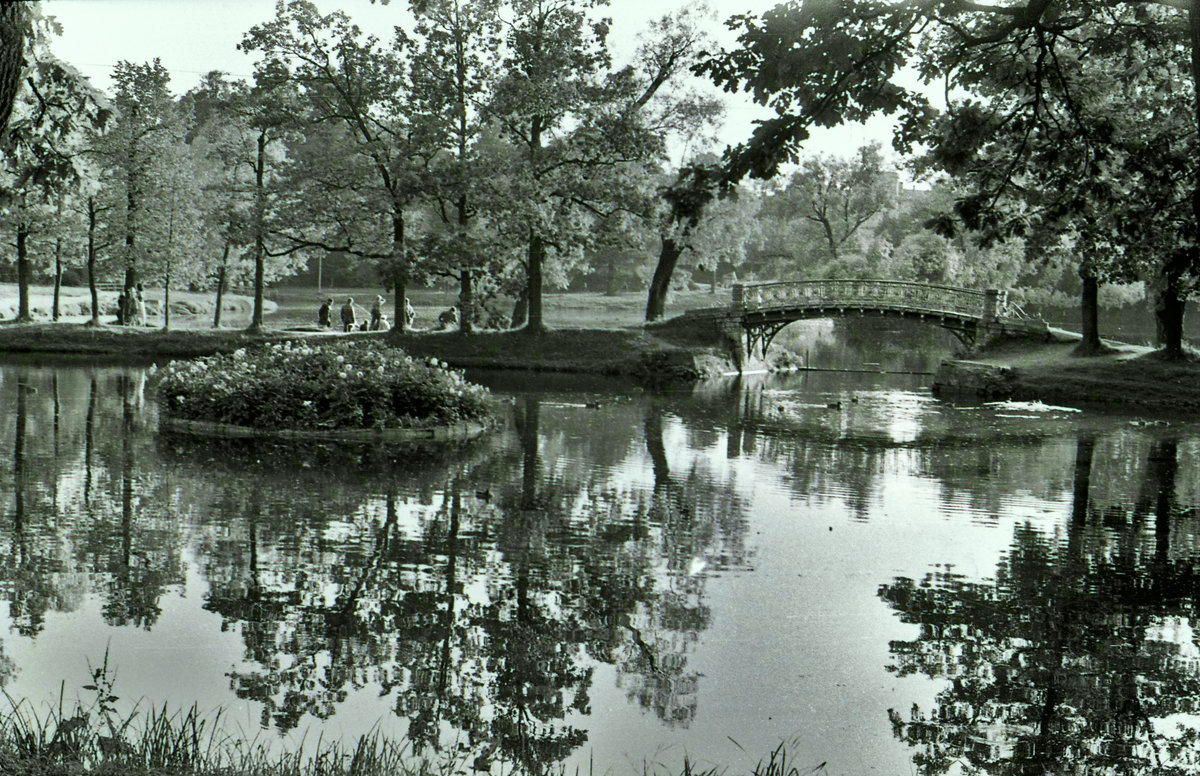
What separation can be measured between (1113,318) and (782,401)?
5239 cm

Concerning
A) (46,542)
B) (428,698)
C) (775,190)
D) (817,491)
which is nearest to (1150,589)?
(817,491)

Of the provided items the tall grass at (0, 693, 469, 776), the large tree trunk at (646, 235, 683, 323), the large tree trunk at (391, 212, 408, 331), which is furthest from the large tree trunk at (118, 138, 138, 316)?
the tall grass at (0, 693, 469, 776)

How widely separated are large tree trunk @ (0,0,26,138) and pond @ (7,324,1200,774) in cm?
319

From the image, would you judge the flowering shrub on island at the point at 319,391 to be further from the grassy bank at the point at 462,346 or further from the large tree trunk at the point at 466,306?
the large tree trunk at the point at 466,306

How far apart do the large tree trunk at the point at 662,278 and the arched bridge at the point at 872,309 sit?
1.56 metres

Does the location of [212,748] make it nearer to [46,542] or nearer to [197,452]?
[46,542]

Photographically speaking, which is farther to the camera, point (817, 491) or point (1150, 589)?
point (817, 491)

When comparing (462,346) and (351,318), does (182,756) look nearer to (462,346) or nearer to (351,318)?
(462,346)

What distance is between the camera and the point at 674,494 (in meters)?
14.4

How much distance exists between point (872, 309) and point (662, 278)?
26.9ft

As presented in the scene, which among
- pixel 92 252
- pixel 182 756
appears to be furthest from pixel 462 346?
pixel 182 756

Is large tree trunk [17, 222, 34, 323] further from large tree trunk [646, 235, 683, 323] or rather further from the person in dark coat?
large tree trunk [646, 235, 683, 323]

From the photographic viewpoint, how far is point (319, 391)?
1788cm

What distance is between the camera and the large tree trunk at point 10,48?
567cm
